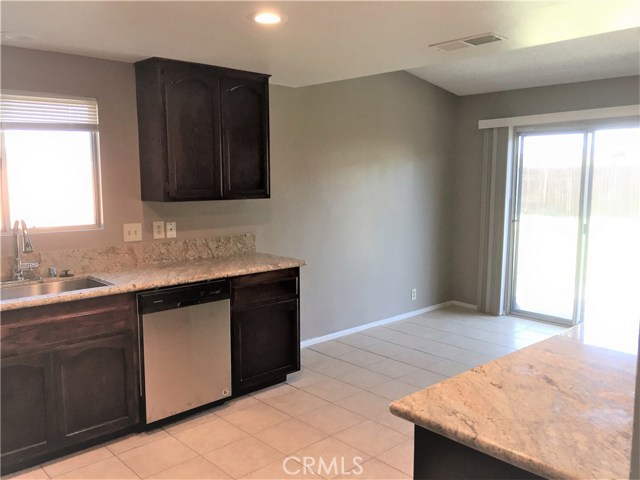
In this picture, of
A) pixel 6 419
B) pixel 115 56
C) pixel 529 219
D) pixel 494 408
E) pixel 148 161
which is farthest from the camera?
pixel 529 219

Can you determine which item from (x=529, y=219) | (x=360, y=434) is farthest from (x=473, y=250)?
(x=360, y=434)

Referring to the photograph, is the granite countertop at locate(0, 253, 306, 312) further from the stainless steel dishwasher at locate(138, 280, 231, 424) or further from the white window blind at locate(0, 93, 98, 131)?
the white window blind at locate(0, 93, 98, 131)

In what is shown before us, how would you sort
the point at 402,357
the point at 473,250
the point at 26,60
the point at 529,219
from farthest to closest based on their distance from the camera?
the point at 473,250 → the point at 529,219 → the point at 402,357 → the point at 26,60

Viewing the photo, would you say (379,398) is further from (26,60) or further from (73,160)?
(26,60)

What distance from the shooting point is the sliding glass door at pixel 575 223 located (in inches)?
190

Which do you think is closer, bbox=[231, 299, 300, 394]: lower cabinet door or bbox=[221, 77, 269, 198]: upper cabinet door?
bbox=[231, 299, 300, 394]: lower cabinet door

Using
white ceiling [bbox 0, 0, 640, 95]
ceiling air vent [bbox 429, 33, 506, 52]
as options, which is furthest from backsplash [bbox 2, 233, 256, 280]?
ceiling air vent [bbox 429, 33, 506, 52]

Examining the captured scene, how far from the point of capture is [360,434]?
3.13 m

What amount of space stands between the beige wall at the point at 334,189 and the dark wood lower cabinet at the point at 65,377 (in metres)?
0.68

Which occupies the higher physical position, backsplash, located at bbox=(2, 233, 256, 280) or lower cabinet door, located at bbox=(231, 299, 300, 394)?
backsplash, located at bbox=(2, 233, 256, 280)

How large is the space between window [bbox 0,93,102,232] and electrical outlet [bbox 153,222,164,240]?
364mm

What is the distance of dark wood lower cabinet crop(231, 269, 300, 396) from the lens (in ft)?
11.6

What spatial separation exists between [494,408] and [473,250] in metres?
4.84

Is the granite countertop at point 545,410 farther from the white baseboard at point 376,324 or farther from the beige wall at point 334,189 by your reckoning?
the white baseboard at point 376,324
